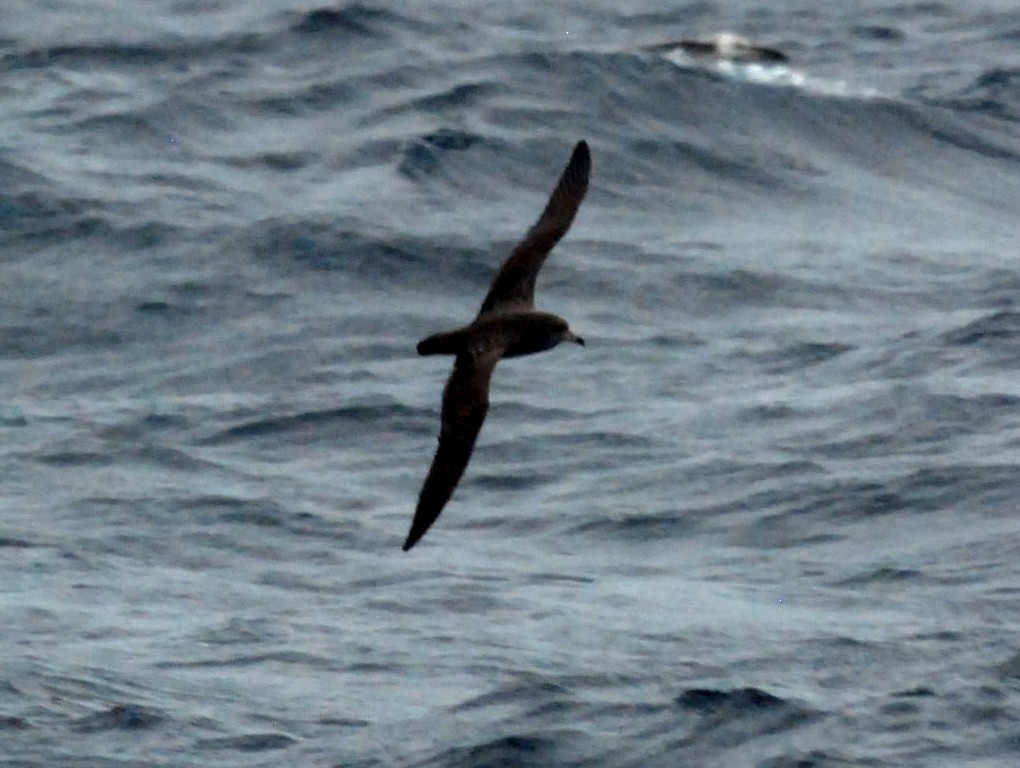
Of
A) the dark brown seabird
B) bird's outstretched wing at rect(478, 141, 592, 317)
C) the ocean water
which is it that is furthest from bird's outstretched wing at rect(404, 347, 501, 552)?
the ocean water

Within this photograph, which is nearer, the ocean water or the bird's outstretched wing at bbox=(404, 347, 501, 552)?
the bird's outstretched wing at bbox=(404, 347, 501, 552)

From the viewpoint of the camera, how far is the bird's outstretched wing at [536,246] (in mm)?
12227

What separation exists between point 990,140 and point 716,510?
857 cm

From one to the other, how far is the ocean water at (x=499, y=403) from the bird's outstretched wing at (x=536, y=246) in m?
2.10

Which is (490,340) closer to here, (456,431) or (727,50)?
(456,431)

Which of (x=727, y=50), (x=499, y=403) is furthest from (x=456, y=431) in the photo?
(x=727, y=50)

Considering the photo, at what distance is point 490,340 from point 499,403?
618 cm

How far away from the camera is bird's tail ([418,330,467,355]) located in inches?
443

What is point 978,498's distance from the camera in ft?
52.6

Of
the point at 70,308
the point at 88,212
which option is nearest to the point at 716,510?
the point at 70,308

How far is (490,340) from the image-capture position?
37.7 feet

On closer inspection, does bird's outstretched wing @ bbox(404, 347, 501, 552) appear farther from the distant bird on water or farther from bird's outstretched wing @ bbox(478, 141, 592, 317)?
the distant bird on water

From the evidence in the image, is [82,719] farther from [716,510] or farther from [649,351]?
[649,351]

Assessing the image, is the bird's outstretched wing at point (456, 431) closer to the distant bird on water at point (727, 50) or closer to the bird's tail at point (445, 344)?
the bird's tail at point (445, 344)
